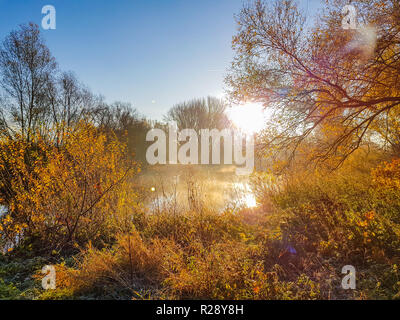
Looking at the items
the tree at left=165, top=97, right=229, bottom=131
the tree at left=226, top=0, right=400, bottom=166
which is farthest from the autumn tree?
the tree at left=165, top=97, right=229, bottom=131

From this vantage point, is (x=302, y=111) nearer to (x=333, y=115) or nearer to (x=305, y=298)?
(x=333, y=115)

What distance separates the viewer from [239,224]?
20.5 feet

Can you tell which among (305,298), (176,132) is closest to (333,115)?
(305,298)

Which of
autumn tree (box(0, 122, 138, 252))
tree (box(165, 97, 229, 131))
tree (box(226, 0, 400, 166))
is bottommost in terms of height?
autumn tree (box(0, 122, 138, 252))

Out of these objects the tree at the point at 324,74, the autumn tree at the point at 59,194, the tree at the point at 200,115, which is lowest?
the autumn tree at the point at 59,194

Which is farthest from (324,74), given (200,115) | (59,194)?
(200,115)

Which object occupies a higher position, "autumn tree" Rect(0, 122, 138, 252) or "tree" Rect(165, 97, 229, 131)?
"tree" Rect(165, 97, 229, 131)

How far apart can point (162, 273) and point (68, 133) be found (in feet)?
13.8

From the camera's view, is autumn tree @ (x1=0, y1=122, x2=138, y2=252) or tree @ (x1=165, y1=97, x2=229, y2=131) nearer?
autumn tree @ (x1=0, y1=122, x2=138, y2=252)

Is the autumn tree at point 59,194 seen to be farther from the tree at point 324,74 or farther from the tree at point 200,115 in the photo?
the tree at point 200,115

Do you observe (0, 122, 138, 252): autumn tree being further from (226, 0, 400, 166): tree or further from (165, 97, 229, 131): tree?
(165, 97, 229, 131): tree

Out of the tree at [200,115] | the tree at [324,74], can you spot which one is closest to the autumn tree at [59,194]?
the tree at [324,74]

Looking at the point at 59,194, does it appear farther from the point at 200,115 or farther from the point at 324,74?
the point at 200,115

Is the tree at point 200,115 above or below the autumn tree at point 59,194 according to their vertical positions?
above
